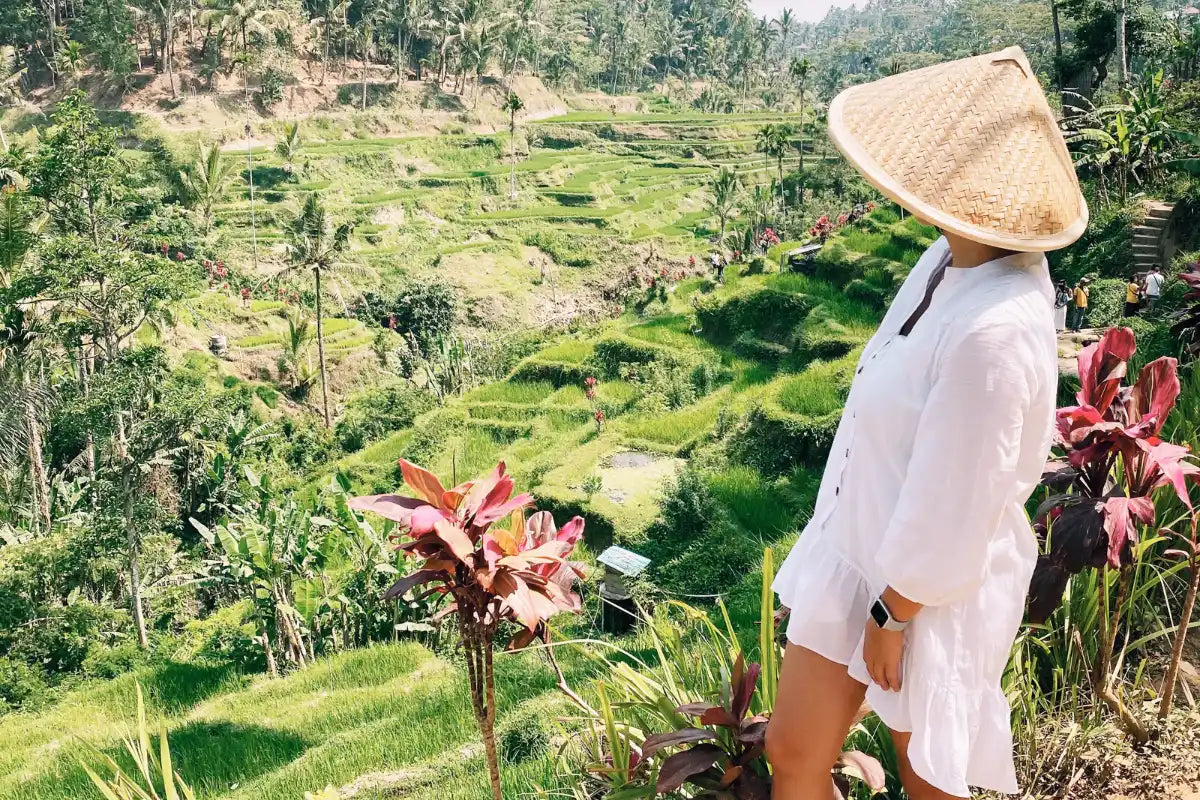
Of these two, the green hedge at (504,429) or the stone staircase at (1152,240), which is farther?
the green hedge at (504,429)

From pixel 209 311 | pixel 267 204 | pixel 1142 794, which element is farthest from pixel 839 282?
pixel 267 204

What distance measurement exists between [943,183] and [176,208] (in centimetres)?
2363

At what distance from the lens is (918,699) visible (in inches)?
43.7

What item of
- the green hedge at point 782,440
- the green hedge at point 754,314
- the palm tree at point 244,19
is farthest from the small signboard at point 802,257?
the palm tree at point 244,19

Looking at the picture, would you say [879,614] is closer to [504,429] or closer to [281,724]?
[281,724]

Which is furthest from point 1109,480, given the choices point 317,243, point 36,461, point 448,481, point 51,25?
point 51,25

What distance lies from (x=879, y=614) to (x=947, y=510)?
6.3 inches

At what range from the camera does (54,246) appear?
31.8ft

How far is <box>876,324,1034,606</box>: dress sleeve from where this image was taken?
101 centimetres

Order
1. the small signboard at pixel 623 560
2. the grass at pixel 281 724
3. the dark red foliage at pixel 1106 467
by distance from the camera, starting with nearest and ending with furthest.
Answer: the dark red foliage at pixel 1106 467, the grass at pixel 281 724, the small signboard at pixel 623 560

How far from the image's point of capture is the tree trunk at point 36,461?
992cm

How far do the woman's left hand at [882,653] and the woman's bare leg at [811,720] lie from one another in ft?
0.20

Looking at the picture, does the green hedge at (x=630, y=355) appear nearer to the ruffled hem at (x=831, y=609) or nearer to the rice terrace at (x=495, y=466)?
the rice terrace at (x=495, y=466)

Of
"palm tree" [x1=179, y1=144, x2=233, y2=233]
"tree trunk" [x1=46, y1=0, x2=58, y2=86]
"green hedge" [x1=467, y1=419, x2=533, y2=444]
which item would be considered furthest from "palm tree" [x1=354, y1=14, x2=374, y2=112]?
"green hedge" [x1=467, y1=419, x2=533, y2=444]
